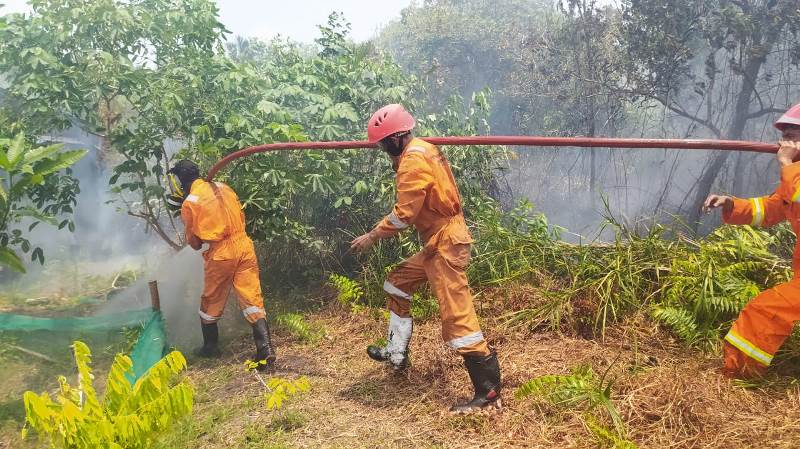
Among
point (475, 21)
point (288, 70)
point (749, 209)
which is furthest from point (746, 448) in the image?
point (475, 21)

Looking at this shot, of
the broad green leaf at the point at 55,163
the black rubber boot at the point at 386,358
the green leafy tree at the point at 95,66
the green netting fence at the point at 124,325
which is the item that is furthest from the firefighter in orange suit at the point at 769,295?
the green leafy tree at the point at 95,66

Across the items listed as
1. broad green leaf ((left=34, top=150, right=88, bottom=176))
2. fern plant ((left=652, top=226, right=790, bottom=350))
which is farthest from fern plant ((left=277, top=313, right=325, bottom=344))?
fern plant ((left=652, top=226, right=790, bottom=350))

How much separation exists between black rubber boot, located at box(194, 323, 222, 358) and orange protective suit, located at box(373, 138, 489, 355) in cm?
230

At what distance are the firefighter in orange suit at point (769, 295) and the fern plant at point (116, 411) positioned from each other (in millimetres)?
3046

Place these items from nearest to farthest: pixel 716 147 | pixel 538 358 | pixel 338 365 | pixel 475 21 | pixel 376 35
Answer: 1. pixel 716 147
2. pixel 538 358
3. pixel 338 365
4. pixel 475 21
5. pixel 376 35

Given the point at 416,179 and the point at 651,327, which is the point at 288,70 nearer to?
the point at 416,179

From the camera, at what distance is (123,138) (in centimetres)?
580

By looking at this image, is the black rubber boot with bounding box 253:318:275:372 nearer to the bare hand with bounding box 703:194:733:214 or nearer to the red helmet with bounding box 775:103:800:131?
the bare hand with bounding box 703:194:733:214

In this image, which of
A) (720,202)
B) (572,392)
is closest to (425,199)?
(572,392)

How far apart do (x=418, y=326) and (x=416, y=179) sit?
2.03m

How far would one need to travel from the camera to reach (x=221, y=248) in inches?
181

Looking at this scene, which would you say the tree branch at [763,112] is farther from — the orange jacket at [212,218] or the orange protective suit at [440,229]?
the orange jacket at [212,218]

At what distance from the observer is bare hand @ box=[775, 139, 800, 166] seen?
123 inches

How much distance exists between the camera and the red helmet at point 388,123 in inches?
139
